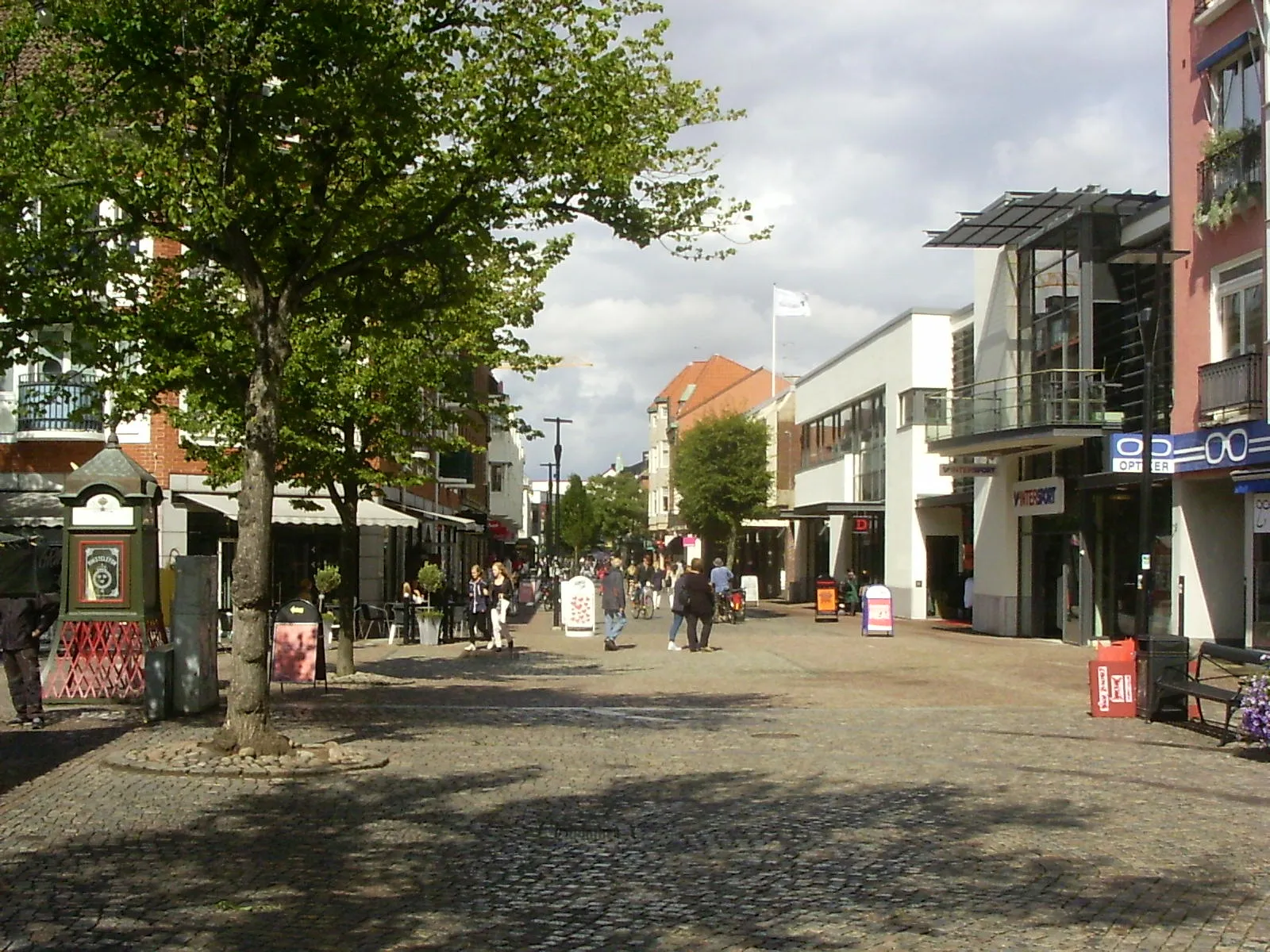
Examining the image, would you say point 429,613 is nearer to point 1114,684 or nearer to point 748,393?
point 1114,684

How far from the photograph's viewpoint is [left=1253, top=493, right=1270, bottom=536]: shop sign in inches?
906

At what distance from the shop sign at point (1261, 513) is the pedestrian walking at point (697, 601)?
9.27 meters

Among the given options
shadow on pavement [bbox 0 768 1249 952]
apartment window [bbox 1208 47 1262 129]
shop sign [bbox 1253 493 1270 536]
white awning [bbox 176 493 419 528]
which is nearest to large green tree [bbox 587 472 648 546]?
white awning [bbox 176 493 419 528]

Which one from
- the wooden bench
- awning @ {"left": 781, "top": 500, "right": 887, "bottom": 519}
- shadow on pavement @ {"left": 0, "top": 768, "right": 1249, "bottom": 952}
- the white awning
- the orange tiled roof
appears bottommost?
shadow on pavement @ {"left": 0, "top": 768, "right": 1249, "bottom": 952}

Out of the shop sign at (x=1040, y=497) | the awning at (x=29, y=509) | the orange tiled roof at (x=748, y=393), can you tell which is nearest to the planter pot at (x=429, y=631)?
the awning at (x=29, y=509)

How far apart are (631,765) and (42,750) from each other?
4.85 m

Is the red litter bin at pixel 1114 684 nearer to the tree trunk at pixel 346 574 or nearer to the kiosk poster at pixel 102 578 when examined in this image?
the tree trunk at pixel 346 574

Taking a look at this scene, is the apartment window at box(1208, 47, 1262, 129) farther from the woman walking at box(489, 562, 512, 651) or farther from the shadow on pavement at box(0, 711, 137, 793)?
the shadow on pavement at box(0, 711, 137, 793)

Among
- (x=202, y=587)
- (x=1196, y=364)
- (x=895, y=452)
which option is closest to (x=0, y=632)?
(x=202, y=587)

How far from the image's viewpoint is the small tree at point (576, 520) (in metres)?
82.4

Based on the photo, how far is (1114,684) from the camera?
16.6 metres

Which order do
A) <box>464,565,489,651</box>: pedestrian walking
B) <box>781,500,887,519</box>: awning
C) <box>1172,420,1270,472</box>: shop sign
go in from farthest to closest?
<box>781,500,887,519</box>: awning < <box>464,565,489,651</box>: pedestrian walking < <box>1172,420,1270,472</box>: shop sign

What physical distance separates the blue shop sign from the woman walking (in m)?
10.8

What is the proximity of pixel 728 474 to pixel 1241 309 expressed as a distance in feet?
112
